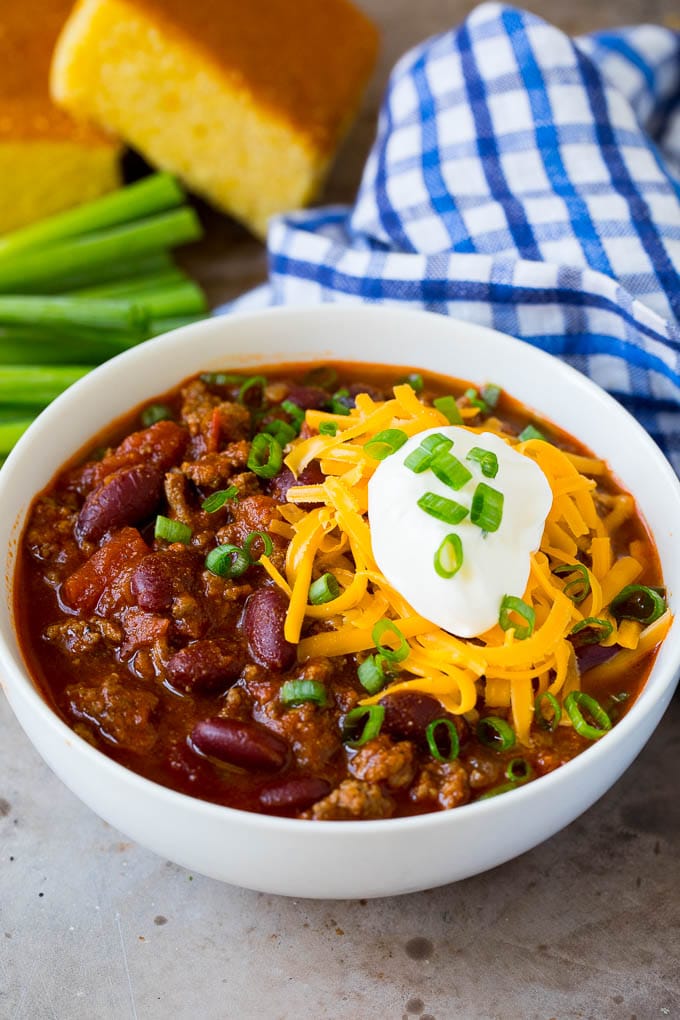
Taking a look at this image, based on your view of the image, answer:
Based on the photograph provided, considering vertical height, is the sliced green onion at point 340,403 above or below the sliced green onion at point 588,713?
above

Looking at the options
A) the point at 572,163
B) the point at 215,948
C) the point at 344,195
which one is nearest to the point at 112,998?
the point at 215,948

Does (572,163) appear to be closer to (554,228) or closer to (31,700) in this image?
(554,228)

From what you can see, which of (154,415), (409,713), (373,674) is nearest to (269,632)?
(373,674)

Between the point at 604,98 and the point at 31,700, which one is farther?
the point at 604,98

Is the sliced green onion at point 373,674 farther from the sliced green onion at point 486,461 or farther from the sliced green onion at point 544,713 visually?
the sliced green onion at point 486,461

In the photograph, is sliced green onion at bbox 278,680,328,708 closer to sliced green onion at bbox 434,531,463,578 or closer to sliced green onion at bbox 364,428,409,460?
sliced green onion at bbox 434,531,463,578

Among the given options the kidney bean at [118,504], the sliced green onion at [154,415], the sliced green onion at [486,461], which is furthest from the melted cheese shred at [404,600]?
the sliced green onion at [154,415]

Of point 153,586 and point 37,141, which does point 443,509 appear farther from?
point 37,141
